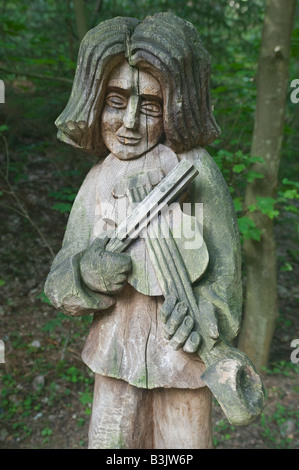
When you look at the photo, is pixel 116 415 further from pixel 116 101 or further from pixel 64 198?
pixel 64 198

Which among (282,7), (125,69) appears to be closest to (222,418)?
(125,69)

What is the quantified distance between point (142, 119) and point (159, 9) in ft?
11.3

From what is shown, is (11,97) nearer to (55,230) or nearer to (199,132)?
(55,230)

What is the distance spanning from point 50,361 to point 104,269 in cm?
277

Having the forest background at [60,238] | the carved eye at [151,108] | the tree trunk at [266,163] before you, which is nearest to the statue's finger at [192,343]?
the carved eye at [151,108]

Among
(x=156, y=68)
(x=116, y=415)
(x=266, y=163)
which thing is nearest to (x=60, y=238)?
(x=266, y=163)

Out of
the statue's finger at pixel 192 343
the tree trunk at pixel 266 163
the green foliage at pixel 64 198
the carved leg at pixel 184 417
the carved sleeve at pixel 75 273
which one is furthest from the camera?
the tree trunk at pixel 266 163

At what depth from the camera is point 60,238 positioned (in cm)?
540

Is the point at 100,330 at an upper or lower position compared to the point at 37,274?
upper

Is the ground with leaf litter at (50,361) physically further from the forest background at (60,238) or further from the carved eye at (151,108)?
the carved eye at (151,108)

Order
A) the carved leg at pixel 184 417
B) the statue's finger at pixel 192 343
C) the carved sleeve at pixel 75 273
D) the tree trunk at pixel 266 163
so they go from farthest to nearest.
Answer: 1. the tree trunk at pixel 266 163
2. the carved leg at pixel 184 417
3. the carved sleeve at pixel 75 273
4. the statue's finger at pixel 192 343

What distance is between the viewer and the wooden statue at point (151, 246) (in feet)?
5.37

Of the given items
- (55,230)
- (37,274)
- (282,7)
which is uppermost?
(282,7)

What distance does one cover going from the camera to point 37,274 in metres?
4.95
